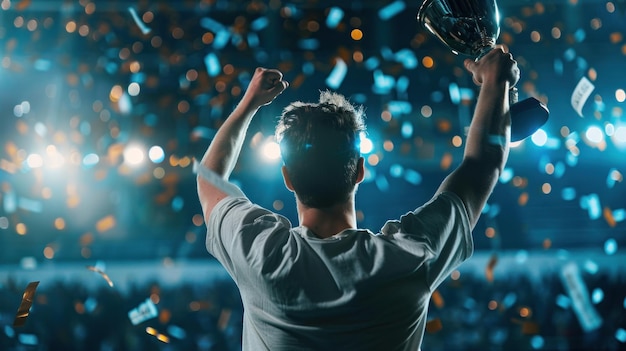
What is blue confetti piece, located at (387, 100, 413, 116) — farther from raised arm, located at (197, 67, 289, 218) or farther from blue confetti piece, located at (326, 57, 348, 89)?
raised arm, located at (197, 67, 289, 218)

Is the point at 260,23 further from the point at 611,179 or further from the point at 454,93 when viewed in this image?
the point at 611,179

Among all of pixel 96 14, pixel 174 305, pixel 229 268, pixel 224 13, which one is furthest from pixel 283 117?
pixel 96 14

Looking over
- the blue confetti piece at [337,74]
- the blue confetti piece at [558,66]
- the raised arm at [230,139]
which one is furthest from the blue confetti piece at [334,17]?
the raised arm at [230,139]

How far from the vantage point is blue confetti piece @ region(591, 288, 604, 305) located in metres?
5.09

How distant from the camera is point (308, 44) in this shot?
248 inches

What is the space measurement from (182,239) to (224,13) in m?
2.39

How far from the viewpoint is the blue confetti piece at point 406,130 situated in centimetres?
633

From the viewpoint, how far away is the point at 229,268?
102 centimetres

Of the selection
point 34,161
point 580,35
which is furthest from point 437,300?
point 34,161

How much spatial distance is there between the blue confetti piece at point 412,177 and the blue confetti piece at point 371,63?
1.27 meters

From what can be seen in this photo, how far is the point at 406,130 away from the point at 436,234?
5.50 m

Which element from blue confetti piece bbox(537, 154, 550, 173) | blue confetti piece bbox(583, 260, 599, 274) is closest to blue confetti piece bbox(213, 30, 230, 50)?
blue confetti piece bbox(537, 154, 550, 173)

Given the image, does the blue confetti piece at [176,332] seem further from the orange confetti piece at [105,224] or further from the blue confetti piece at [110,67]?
the blue confetti piece at [110,67]

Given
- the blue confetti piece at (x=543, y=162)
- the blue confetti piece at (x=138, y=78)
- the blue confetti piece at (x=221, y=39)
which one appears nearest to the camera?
the blue confetti piece at (x=221, y=39)
